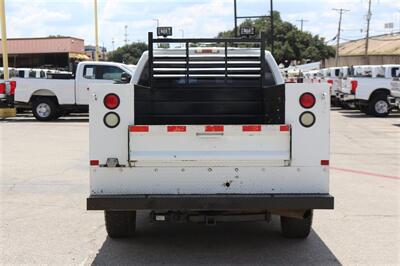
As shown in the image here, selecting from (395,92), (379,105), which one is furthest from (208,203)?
(379,105)

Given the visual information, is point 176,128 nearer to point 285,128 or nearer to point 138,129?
point 138,129

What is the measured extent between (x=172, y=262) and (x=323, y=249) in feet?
4.91

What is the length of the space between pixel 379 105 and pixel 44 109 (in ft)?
41.1

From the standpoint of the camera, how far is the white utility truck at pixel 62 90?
64.0 ft

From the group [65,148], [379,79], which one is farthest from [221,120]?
[379,79]

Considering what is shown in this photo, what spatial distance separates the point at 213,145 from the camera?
16.4 feet

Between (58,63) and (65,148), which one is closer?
(65,148)

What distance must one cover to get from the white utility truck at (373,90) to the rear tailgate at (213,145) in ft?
57.4

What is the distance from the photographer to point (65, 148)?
1291 centimetres

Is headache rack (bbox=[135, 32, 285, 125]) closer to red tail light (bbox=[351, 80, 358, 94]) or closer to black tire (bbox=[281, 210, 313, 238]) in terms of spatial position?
black tire (bbox=[281, 210, 313, 238])

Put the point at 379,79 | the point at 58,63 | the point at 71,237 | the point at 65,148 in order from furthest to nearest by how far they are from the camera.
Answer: the point at 58,63
the point at 379,79
the point at 65,148
the point at 71,237

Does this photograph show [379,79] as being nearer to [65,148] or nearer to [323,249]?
[65,148]

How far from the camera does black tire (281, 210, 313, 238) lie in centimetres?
564

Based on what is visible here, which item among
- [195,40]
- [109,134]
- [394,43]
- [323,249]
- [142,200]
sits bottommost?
[323,249]
